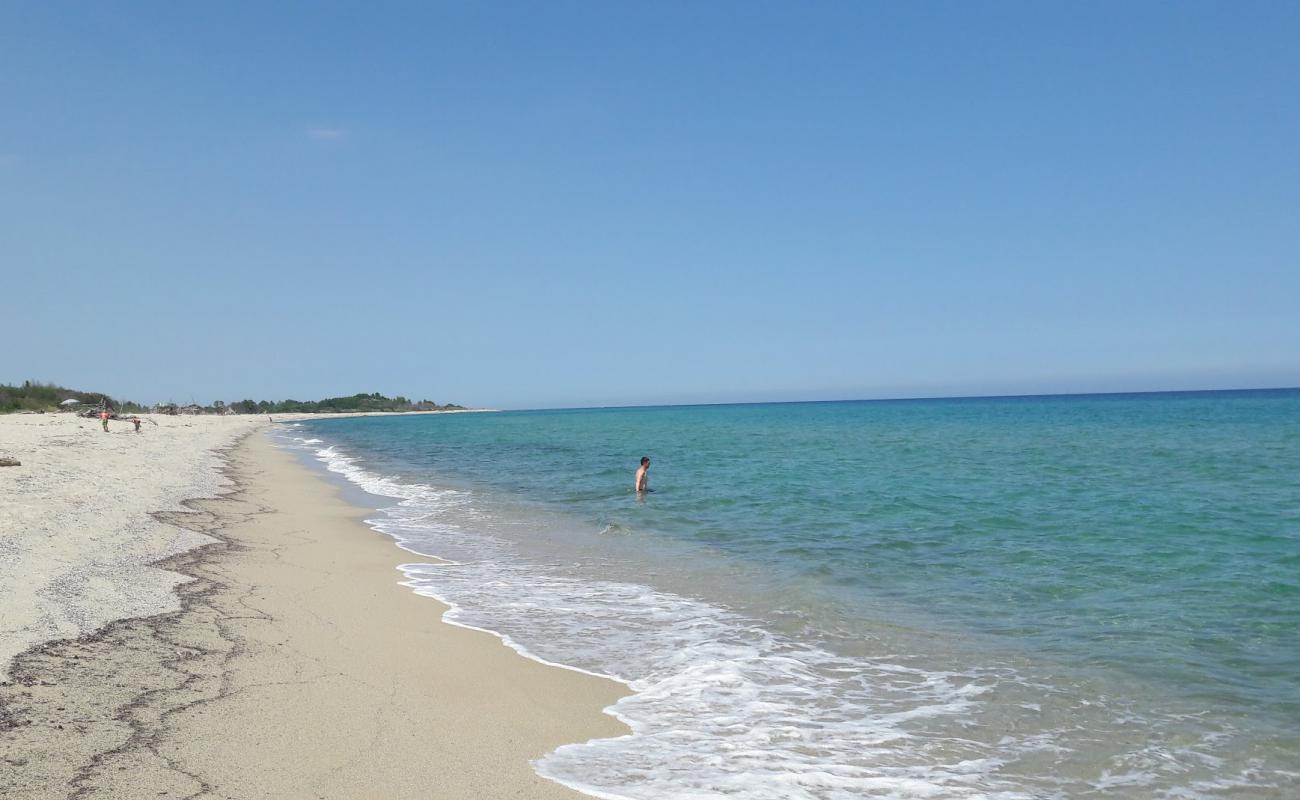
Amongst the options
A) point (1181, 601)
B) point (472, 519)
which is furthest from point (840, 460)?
point (1181, 601)

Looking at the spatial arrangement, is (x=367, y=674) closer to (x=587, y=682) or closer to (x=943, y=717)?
(x=587, y=682)

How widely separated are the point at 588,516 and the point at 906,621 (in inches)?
379

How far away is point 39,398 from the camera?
61.4 m

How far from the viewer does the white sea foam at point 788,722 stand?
4.65 m

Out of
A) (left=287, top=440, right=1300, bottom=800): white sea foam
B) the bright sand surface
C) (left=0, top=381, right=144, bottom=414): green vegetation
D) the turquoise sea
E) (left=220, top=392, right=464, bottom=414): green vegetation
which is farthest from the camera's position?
(left=220, top=392, right=464, bottom=414): green vegetation

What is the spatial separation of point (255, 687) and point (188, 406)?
12199 cm

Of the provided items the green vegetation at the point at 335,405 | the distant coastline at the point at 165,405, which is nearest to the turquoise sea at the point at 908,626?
the distant coastline at the point at 165,405

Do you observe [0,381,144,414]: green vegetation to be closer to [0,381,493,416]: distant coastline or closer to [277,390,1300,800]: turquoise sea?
[0,381,493,416]: distant coastline

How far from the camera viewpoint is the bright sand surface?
433cm

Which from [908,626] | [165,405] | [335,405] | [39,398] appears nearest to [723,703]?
[908,626]

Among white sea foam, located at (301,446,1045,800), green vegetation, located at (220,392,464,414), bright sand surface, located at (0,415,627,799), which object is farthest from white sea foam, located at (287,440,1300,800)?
green vegetation, located at (220,392,464,414)

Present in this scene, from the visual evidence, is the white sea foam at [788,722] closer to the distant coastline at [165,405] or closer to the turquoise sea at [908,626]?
the turquoise sea at [908,626]

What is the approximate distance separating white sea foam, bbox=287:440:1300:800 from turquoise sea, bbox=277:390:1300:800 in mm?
24

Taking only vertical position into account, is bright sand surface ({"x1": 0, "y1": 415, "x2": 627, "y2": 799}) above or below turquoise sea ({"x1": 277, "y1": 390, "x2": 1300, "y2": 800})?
above
